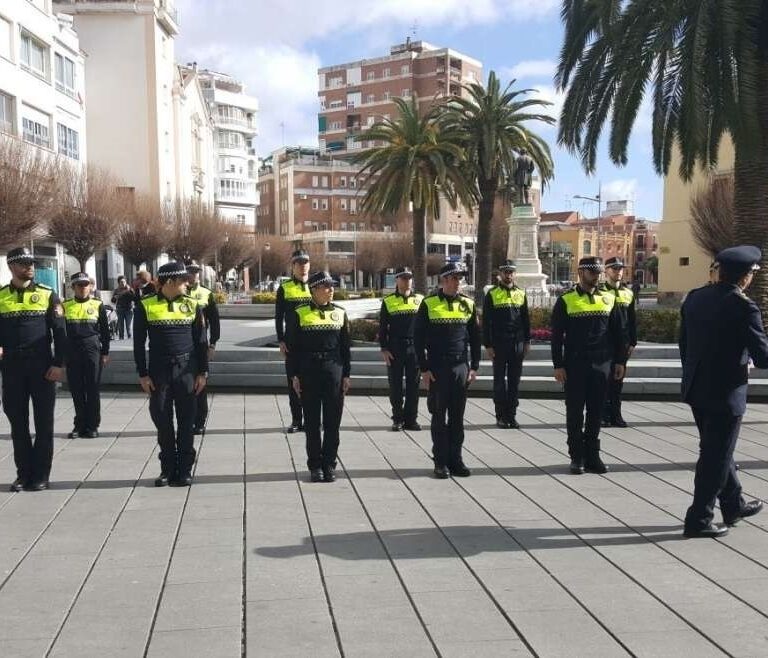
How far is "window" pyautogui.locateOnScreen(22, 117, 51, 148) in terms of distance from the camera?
33.4 metres

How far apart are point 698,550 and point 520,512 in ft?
4.47

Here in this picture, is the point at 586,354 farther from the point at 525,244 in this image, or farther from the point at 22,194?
the point at 22,194

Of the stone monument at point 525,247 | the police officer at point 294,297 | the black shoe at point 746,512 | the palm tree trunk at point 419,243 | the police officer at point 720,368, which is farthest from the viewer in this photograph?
the palm tree trunk at point 419,243

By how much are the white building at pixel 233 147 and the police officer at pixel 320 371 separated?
82653 millimetres

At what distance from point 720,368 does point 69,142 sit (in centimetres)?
3924

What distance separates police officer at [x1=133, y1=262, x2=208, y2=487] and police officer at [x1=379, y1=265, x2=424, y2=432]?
313cm

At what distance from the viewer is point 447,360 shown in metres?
7.17

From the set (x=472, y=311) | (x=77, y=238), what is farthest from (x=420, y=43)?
(x=472, y=311)

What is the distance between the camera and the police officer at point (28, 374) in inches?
262

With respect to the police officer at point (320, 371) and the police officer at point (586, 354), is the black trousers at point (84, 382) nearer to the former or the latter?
the police officer at point (320, 371)

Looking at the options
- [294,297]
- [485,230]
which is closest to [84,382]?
[294,297]

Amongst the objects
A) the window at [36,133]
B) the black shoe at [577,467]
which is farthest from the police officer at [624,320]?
the window at [36,133]

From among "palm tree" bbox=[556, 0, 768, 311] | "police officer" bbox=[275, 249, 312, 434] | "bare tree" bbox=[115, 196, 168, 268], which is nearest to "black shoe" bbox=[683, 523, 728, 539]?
"police officer" bbox=[275, 249, 312, 434]

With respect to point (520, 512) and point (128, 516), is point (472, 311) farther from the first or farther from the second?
point (128, 516)
